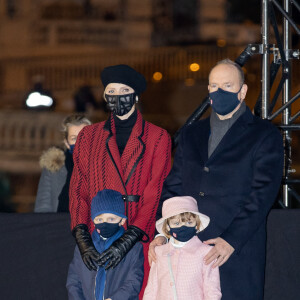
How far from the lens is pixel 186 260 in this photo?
5.01 meters

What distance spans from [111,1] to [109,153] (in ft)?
91.0

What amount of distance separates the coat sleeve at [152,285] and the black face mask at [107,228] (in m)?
0.32

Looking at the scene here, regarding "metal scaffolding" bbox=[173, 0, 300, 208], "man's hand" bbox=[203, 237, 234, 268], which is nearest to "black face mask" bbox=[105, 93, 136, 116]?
"man's hand" bbox=[203, 237, 234, 268]

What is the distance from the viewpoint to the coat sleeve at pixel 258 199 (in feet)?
16.0

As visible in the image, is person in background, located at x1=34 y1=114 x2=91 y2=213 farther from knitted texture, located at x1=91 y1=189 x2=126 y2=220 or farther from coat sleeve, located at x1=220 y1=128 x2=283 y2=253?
coat sleeve, located at x1=220 y1=128 x2=283 y2=253

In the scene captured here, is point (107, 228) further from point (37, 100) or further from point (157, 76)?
point (157, 76)

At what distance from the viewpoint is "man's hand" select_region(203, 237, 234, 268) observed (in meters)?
4.88

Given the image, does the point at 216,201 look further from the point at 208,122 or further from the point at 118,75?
the point at 118,75

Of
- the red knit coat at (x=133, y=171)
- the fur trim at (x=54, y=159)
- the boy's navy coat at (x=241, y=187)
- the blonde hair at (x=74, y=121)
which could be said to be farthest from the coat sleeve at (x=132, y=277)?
the fur trim at (x=54, y=159)

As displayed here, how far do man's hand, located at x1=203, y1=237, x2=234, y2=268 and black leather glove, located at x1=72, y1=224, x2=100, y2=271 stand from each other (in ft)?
2.28

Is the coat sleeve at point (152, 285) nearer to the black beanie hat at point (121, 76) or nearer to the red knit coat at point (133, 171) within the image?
the red knit coat at point (133, 171)

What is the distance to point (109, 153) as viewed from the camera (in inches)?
215

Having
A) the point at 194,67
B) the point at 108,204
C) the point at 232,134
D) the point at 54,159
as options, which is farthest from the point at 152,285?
the point at 194,67

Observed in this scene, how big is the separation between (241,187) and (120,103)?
3.13 feet
